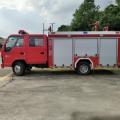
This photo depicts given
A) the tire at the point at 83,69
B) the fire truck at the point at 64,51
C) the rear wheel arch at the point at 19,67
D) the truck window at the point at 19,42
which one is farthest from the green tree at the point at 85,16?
the truck window at the point at 19,42

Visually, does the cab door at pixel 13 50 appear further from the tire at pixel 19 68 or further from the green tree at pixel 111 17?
the green tree at pixel 111 17

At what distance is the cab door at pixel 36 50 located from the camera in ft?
79.2

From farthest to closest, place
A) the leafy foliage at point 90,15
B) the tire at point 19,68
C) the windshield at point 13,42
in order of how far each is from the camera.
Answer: the leafy foliage at point 90,15
the tire at point 19,68
the windshield at point 13,42

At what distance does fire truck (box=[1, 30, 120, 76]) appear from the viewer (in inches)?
952

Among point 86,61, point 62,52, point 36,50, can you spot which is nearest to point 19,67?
point 36,50

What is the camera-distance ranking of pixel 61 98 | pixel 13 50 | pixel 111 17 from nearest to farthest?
pixel 61 98, pixel 13 50, pixel 111 17

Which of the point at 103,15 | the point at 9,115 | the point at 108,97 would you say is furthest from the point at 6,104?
the point at 103,15

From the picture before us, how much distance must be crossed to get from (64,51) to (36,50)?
1.55 m

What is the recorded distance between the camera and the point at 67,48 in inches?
968

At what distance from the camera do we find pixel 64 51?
24578mm

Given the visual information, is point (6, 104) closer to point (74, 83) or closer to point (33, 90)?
point (33, 90)

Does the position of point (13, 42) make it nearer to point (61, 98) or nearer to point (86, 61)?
point (86, 61)

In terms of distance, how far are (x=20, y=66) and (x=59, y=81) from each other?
3.87 m

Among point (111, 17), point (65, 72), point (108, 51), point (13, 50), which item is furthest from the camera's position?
point (111, 17)
